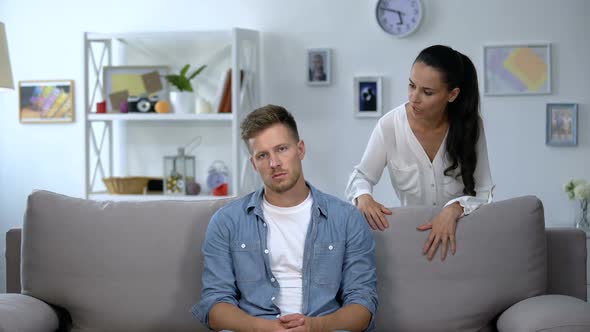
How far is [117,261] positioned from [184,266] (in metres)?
0.21

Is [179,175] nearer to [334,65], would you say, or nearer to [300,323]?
[334,65]

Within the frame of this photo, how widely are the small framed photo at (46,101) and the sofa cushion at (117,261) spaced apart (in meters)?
2.28

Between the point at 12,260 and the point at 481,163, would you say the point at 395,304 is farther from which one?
the point at 12,260

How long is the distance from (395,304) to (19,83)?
3209 mm

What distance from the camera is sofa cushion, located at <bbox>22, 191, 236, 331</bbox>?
2.43m

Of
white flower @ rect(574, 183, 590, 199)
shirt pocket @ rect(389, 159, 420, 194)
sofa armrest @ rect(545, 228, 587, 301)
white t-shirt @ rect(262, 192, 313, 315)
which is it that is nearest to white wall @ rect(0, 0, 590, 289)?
white flower @ rect(574, 183, 590, 199)

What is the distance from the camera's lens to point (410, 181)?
2.74 metres

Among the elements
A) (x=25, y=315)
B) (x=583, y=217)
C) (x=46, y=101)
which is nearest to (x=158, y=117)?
(x=46, y=101)

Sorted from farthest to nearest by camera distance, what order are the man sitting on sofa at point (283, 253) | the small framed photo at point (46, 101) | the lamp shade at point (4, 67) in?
the small framed photo at point (46, 101), the lamp shade at point (4, 67), the man sitting on sofa at point (283, 253)

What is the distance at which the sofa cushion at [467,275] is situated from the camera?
239 cm

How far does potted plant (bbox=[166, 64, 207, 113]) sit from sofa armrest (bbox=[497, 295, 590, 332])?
247 centimetres

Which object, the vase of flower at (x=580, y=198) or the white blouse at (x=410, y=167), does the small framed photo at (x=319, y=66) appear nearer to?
the vase of flower at (x=580, y=198)

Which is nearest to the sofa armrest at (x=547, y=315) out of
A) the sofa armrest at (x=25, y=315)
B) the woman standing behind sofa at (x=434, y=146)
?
the woman standing behind sofa at (x=434, y=146)

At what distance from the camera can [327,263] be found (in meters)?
2.24
